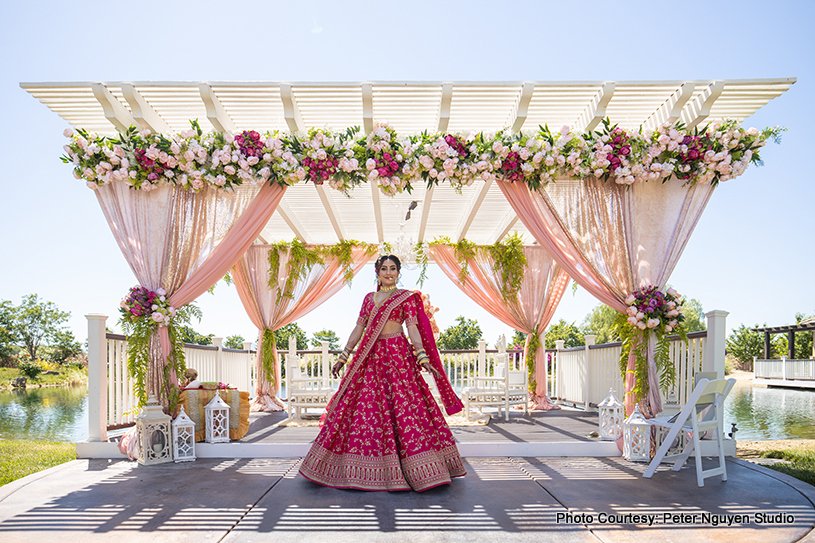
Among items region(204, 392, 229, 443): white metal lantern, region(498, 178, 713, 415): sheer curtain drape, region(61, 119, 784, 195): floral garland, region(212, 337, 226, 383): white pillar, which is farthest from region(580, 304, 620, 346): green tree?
region(204, 392, 229, 443): white metal lantern

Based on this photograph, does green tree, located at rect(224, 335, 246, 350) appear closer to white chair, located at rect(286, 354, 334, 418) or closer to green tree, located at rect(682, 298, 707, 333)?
white chair, located at rect(286, 354, 334, 418)

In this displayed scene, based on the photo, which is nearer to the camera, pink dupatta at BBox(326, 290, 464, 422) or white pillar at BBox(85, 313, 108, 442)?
pink dupatta at BBox(326, 290, 464, 422)

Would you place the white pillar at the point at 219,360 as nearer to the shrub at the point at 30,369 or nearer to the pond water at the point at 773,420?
the pond water at the point at 773,420

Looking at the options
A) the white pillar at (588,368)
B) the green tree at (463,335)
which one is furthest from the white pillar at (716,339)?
the green tree at (463,335)

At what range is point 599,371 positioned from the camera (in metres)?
8.22

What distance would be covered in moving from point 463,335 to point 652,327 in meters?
14.0

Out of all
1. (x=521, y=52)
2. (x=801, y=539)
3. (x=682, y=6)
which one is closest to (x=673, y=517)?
(x=801, y=539)

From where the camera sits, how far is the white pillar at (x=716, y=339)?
186 inches

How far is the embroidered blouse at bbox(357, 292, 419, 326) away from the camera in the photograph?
3.82 meters

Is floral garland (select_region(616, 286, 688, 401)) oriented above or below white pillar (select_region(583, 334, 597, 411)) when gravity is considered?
above

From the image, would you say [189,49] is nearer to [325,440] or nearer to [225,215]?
[225,215]

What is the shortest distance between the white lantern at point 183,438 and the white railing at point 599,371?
482 centimetres

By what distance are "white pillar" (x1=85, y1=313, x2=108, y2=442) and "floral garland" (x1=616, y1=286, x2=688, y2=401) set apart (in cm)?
502

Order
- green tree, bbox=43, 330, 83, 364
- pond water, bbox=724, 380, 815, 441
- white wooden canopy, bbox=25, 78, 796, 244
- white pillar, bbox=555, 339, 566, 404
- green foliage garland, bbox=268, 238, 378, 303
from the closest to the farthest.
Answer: white wooden canopy, bbox=25, 78, 796, 244, pond water, bbox=724, 380, 815, 441, green foliage garland, bbox=268, 238, 378, 303, white pillar, bbox=555, 339, 566, 404, green tree, bbox=43, 330, 83, 364
